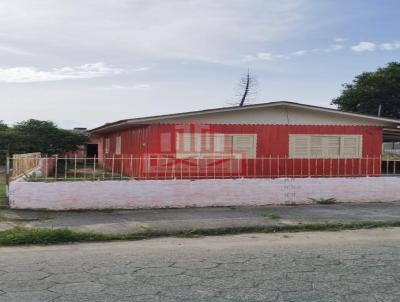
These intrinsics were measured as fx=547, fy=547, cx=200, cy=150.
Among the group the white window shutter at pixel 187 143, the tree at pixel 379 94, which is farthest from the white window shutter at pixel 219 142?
the tree at pixel 379 94

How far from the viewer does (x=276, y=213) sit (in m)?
12.2

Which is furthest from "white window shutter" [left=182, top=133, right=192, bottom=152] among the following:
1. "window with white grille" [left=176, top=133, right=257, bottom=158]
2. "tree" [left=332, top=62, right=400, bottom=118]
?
"tree" [left=332, top=62, right=400, bottom=118]

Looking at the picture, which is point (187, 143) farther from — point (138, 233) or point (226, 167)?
point (138, 233)

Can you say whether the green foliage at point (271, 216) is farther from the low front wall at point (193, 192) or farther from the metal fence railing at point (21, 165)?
the metal fence railing at point (21, 165)

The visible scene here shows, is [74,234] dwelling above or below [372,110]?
below

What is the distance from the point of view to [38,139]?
28.1 meters

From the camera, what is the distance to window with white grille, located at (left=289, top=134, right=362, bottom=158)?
55.0ft

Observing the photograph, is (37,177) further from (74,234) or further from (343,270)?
(343,270)

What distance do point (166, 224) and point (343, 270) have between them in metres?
4.49

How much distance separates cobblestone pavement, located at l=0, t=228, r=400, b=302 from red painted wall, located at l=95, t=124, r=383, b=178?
6.77 m

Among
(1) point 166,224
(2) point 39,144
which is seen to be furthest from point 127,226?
(2) point 39,144

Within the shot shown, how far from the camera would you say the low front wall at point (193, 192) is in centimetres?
1218

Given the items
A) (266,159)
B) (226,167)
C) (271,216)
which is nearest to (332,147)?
(266,159)

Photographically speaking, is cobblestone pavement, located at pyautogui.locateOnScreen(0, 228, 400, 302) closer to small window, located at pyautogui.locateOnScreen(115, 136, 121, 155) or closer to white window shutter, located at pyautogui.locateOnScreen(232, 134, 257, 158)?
white window shutter, located at pyautogui.locateOnScreen(232, 134, 257, 158)
